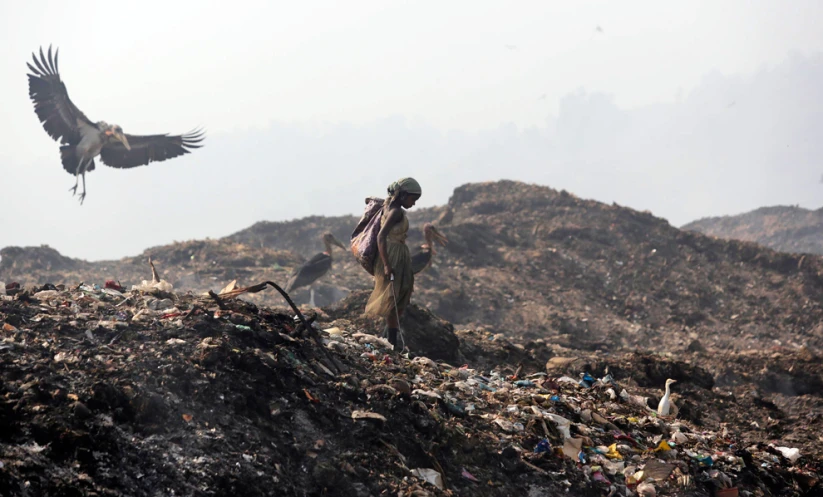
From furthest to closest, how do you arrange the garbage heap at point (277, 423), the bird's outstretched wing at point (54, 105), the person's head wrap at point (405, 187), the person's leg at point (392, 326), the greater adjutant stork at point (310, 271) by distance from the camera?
the greater adjutant stork at point (310, 271) → the bird's outstretched wing at point (54, 105) → the person's leg at point (392, 326) → the person's head wrap at point (405, 187) → the garbage heap at point (277, 423)

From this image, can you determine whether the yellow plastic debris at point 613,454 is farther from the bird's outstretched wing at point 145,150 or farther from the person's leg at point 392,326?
the bird's outstretched wing at point 145,150

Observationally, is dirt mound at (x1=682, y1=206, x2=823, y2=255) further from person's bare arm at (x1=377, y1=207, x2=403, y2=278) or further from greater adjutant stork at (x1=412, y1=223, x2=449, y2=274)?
person's bare arm at (x1=377, y1=207, x2=403, y2=278)

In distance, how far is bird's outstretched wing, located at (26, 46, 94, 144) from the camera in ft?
33.2

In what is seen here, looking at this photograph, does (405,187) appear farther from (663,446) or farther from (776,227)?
(776,227)

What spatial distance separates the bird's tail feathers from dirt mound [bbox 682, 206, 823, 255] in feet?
85.2

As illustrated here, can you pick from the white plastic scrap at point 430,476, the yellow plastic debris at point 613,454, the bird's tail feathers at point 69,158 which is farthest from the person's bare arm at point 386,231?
the bird's tail feathers at point 69,158

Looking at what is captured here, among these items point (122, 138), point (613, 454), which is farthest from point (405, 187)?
point (122, 138)

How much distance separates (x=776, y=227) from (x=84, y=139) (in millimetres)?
31555

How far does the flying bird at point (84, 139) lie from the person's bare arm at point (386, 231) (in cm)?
727

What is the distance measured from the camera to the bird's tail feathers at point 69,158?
11.6m

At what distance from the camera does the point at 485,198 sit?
23562mm

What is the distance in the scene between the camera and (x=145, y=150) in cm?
1180

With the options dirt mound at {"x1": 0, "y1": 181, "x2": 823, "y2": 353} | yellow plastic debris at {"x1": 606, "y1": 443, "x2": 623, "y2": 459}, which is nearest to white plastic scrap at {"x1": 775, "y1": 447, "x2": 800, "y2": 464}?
yellow plastic debris at {"x1": 606, "y1": 443, "x2": 623, "y2": 459}

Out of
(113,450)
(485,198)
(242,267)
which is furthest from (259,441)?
(485,198)
